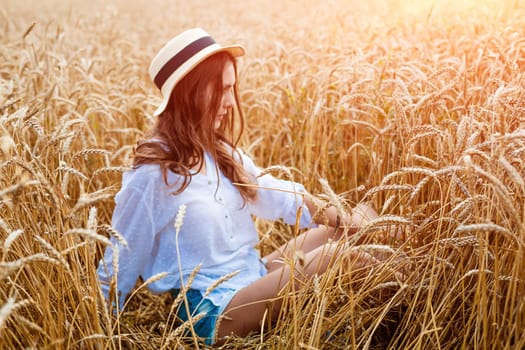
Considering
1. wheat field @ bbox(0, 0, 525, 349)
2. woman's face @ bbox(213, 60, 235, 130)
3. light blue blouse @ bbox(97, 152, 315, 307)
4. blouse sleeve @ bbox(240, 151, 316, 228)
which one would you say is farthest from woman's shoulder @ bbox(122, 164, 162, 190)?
blouse sleeve @ bbox(240, 151, 316, 228)

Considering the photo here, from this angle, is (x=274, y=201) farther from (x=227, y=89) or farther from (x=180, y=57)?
(x=180, y=57)

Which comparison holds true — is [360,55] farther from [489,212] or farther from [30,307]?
[30,307]

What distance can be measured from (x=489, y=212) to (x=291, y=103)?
159 cm

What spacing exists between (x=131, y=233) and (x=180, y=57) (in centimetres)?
59

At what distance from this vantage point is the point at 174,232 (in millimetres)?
1713

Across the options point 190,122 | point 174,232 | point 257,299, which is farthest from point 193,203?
point 257,299

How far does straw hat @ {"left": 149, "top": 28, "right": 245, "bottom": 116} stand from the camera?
1672 mm

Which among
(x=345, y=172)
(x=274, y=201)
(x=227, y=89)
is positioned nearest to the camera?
(x=227, y=89)

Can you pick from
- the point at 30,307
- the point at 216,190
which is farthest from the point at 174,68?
the point at 30,307

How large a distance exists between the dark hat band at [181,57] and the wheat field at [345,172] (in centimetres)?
32

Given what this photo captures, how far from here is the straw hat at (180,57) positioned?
1672 mm

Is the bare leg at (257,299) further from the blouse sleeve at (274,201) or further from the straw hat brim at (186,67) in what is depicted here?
the straw hat brim at (186,67)

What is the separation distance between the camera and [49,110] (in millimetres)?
2498

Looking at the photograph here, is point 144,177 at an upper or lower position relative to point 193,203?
upper
